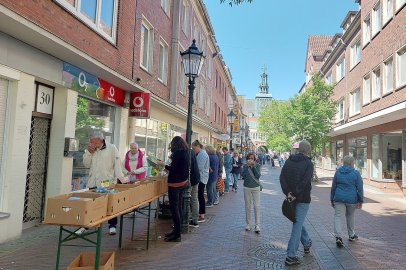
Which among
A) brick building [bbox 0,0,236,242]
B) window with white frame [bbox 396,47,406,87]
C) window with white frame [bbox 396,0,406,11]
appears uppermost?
window with white frame [bbox 396,0,406,11]

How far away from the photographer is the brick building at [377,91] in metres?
15.8

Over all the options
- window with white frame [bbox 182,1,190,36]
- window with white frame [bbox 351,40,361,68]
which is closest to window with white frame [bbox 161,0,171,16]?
window with white frame [bbox 182,1,190,36]

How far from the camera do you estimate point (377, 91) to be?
62.0 feet

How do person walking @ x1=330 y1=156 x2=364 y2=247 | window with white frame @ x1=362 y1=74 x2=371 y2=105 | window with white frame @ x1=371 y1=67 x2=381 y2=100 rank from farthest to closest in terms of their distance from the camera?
window with white frame @ x1=362 y1=74 x2=371 y2=105, window with white frame @ x1=371 y1=67 x2=381 y2=100, person walking @ x1=330 y1=156 x2=364 y2=247

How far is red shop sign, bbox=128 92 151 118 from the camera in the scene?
12.1 meters

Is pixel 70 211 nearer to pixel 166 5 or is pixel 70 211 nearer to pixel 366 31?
pixel 166 5

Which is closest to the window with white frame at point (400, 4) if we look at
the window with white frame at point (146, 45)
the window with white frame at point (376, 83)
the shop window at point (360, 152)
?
the window with white frame at point (376, 83)

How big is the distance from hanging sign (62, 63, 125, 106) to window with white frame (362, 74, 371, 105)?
571 inches

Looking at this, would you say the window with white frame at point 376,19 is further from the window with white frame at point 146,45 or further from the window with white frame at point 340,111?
the window with white frame at point 146,45

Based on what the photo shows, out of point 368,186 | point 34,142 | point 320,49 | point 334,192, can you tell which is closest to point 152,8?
point 34,142

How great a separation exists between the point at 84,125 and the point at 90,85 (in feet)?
3.50

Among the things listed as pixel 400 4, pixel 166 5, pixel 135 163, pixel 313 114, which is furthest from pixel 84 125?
pixel 313 114

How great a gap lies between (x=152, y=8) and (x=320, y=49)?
3589 centimetres

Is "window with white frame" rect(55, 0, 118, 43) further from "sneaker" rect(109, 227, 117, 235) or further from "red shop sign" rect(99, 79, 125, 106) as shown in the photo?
"sneaker" rect(109, 227, 117, 235)
